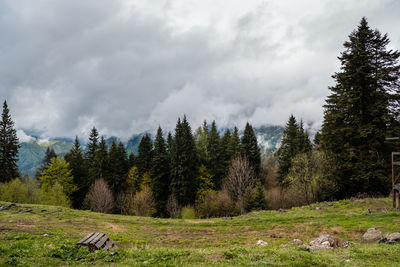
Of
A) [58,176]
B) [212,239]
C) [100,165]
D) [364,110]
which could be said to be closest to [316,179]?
[364,110]

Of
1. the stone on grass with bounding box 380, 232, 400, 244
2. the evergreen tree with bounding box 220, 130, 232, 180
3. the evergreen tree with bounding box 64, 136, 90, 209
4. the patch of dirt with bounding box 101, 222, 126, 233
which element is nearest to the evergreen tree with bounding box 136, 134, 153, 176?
the evergreen tree with bounding box 64, 136, 90, 209

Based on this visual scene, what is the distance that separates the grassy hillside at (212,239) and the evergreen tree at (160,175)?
25.6 meters

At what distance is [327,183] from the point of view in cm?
3088

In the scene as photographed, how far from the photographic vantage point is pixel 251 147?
54.0 metres

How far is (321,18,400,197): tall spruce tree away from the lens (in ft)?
90.2

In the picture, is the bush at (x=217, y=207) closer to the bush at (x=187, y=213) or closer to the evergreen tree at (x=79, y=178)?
the bush at (x=187, y=213)

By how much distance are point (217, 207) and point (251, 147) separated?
1949 centimetres

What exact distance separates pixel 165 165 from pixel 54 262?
142ft

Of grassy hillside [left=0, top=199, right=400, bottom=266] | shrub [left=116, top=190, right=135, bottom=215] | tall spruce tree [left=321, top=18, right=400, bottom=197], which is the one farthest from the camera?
shrub [left=116, top=190, right=135, bottom=215]

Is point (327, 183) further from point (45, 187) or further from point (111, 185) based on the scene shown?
point (45, 187)

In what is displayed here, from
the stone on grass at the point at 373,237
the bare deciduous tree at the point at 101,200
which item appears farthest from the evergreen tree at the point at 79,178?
the stone on grass at the point at 373,237

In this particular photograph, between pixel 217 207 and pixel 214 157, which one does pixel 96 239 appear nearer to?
pixel 217 207

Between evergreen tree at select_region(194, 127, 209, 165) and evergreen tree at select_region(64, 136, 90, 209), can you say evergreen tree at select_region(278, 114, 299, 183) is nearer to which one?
A: evergreen tree at select_region(194, 127, 209, 165)

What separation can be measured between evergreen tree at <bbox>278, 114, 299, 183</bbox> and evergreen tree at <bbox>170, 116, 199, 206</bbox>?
20.2 meters
